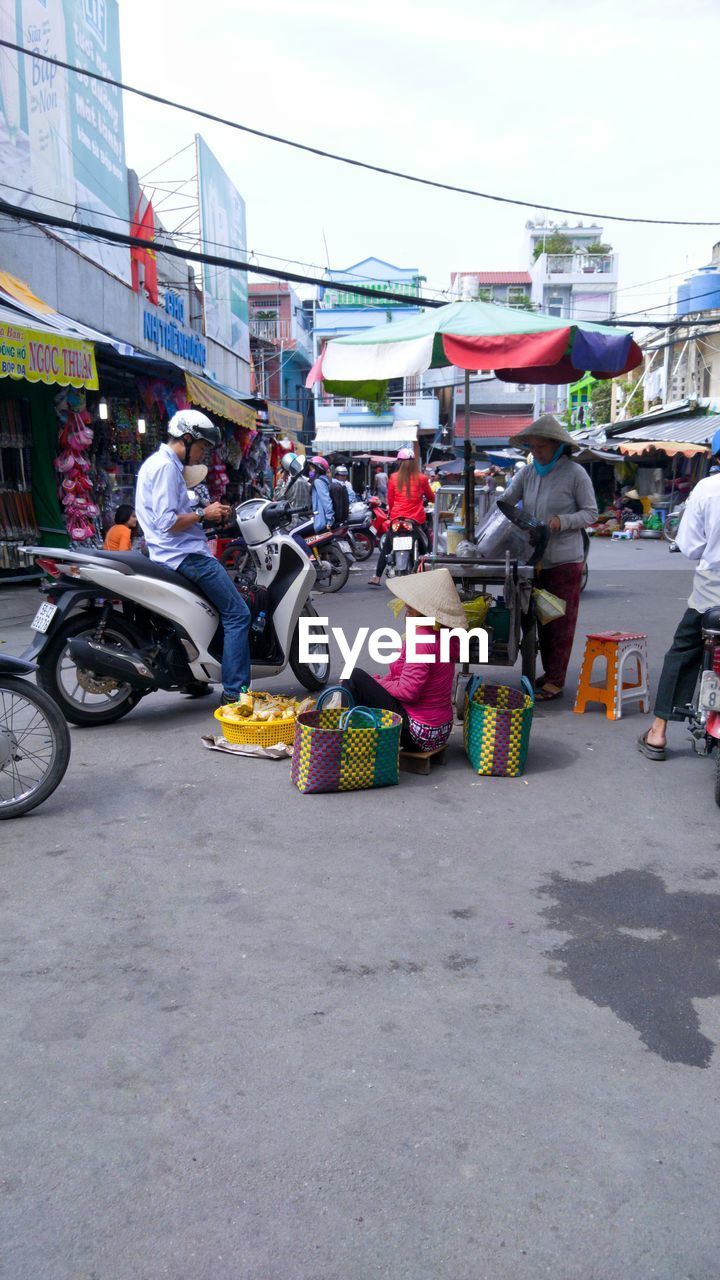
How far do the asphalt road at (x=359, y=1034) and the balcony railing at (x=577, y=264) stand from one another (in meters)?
56.8

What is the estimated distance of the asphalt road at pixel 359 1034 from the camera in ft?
6.84

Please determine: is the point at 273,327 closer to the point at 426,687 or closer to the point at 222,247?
the point at 222,247

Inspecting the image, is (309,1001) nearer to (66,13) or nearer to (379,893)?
(379,893)

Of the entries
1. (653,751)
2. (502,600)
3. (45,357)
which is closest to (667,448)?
(45,357)

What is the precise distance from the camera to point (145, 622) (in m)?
6.02

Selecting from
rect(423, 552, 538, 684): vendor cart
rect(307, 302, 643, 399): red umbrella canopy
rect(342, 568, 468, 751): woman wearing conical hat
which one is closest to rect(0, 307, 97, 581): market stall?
rect(307, 302, 643, 399): red umbrella canopy

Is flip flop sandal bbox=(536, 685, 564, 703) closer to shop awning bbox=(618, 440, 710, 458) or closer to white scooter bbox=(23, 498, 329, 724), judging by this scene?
white scooter bbox=(23, 498, 329, 724)

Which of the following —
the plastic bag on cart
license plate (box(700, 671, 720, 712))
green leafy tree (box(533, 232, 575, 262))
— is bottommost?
license plate (box(700, 671, 720, 712))

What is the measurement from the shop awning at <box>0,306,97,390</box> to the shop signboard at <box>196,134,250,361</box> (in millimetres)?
11366

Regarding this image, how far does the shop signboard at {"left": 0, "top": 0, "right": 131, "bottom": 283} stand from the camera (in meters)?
12.5

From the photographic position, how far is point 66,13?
544 inches

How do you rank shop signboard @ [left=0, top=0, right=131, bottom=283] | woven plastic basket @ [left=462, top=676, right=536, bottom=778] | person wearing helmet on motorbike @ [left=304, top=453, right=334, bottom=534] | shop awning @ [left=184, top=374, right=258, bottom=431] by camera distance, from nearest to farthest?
woven plastic basket @ [left=462, top=676, right=536, bottom=778]
shop signboard @ [left=0, top=0, right=131, bottom=283]
shop awning @ [left=184, top=374, right=258, bottom=431]
person wearing helmet on motorbike @ [left=304, top=453, right=334, bottom=534]

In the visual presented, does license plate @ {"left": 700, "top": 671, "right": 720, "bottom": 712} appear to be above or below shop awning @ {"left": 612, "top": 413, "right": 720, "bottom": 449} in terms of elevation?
below

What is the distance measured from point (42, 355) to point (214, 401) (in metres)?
4.84
